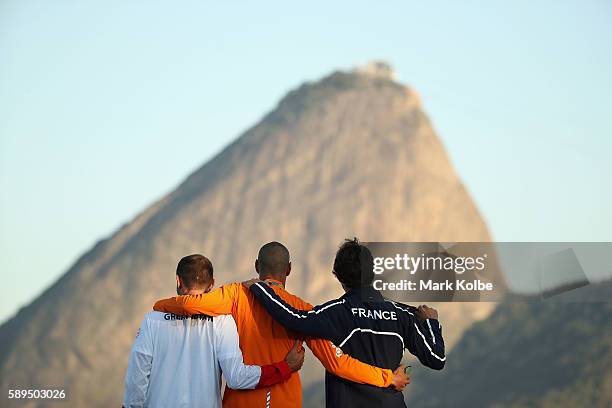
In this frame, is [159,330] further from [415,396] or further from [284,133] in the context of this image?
[284,133]

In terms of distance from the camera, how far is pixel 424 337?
3688mm

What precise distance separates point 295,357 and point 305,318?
0.26m

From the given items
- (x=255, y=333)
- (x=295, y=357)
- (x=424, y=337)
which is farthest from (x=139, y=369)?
(x=424, y=337)

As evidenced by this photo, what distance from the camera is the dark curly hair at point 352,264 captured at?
11.7ft

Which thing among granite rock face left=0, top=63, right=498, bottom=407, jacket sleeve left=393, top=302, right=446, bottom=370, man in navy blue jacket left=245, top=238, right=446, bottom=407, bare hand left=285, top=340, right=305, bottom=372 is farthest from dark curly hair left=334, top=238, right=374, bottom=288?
granite rock face left=0, top=63, right=498, bottom=407

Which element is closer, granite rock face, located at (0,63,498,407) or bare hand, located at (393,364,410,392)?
bare hand, located at (393,364,410,392)

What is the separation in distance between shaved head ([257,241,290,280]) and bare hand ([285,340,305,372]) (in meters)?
0.28

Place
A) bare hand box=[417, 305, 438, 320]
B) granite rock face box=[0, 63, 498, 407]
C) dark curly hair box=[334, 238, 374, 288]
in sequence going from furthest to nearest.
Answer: granite rock face box=[0, 63, 498, 407], bare hand box=[417, 305, 438, 320], dark curly hair box=[334, 238, 374, 288]

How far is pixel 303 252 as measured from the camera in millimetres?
16234

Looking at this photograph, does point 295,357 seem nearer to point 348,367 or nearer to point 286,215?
point 348,367

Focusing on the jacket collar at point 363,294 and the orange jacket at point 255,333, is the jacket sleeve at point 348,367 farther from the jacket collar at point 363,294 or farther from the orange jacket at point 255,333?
the jacket collar at point 363,294

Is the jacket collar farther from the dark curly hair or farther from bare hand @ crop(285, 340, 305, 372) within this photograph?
bare hand @ crop(285, 340, 305, 372)

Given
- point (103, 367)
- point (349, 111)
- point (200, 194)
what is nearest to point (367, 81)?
point (349, 111)

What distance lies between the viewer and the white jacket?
3.69m
